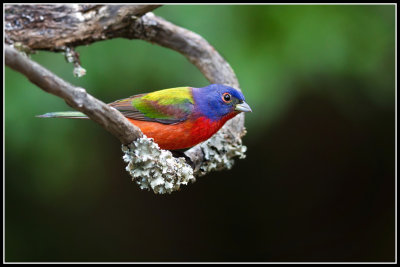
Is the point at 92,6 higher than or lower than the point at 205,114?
higher

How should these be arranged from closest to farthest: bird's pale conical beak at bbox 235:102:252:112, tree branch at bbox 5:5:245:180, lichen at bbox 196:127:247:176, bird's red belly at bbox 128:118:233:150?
1. bird's red belly at bbox 128:118:233:150
2. tree branch at bbox 5:5:245:180
3. bird's pale conical beak at bbox 235:102:252:112
4. lichen at bbox 196:127:247:176

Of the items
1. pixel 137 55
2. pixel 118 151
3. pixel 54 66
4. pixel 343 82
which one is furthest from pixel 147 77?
pixel 343 82

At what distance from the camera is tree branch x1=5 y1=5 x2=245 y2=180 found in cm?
373

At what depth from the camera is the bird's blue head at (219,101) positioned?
3801 millimetres

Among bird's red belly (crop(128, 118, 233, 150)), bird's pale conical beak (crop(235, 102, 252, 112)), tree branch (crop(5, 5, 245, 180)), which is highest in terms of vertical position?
tree branch (crop(5, 5, 245, 180))

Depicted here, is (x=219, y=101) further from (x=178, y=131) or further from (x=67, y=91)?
(x=67, y=91)

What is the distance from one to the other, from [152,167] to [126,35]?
1.29 meters

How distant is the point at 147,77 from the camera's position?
4.94 metres

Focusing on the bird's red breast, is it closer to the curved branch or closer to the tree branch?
the tree branch

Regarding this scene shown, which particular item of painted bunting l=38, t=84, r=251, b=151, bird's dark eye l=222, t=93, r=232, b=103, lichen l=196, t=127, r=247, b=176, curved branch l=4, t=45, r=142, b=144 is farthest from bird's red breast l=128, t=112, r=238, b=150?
curved branch l=4, t=45, r=142, b=144

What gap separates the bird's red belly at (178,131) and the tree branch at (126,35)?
0.37 metres

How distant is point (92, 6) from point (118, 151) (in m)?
2.31

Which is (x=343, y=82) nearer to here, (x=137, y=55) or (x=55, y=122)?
(x=137, y=55)

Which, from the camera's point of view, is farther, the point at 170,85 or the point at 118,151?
the point at 118,151
